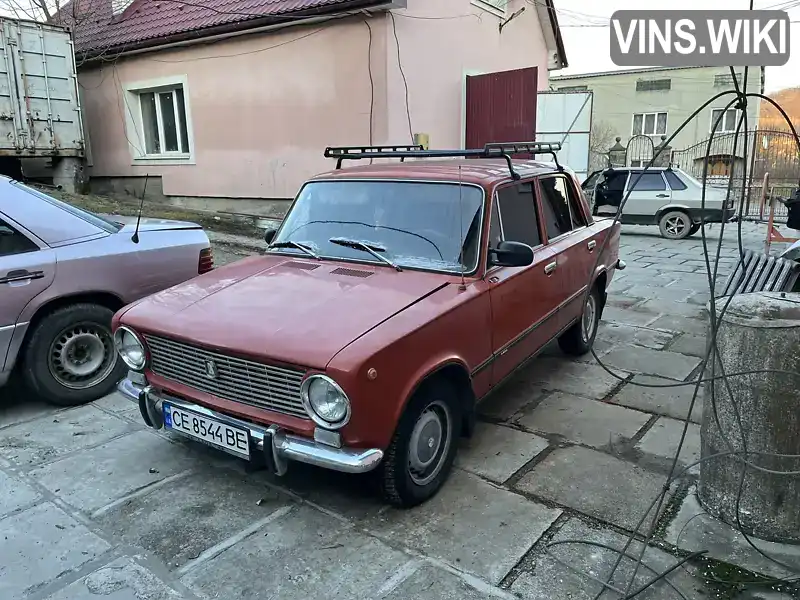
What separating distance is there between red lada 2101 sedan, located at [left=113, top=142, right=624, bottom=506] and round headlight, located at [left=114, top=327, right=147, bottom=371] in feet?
0.04

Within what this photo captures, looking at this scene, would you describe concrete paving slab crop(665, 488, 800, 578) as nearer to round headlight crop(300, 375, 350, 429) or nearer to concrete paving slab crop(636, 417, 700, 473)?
concrete paving slab crop(636, 417, 700, 473)

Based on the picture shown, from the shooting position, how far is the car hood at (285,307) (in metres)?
2.88

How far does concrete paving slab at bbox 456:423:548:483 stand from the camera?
3604 millimetres

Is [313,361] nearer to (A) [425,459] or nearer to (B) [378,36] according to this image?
(A) [425,459]

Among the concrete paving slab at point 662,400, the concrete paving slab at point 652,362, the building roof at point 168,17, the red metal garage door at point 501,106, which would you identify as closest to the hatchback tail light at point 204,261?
the concrete paving slab at point 662,400

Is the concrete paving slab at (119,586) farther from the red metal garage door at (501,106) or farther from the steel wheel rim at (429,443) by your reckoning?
the red metal garage door at (501,106)

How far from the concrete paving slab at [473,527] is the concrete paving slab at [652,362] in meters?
2.53

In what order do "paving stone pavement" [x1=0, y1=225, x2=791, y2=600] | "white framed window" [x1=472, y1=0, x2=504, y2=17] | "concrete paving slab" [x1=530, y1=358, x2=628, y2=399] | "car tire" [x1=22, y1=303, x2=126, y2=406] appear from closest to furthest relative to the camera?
"paving stone pavement" [x1=0, y1=225, x2=791, y2=600] → "car tire" [x1=22, y1=303, x2=126, y2=406] → "concrete paving slab" [x1=530, y1=358, x2=628, y2=399] → "white framed window" [x1=472, y1=0, x2=504, y2=17]

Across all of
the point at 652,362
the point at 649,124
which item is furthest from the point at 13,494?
the point at 649,124

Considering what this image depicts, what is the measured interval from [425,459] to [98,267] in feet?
9.87

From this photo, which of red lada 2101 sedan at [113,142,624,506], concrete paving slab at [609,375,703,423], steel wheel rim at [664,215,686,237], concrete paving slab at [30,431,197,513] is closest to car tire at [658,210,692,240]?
steel wheel rim at [664,215,686,237]

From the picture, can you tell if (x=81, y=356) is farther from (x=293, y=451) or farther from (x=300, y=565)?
(x=300, y=565)

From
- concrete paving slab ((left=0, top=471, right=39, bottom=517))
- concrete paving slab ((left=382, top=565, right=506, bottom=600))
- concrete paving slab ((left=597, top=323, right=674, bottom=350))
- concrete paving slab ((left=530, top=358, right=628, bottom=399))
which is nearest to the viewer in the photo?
concrete paving slab ((left=382, top=565, right=506, bottom=600))

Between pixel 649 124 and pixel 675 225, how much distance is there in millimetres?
24266
